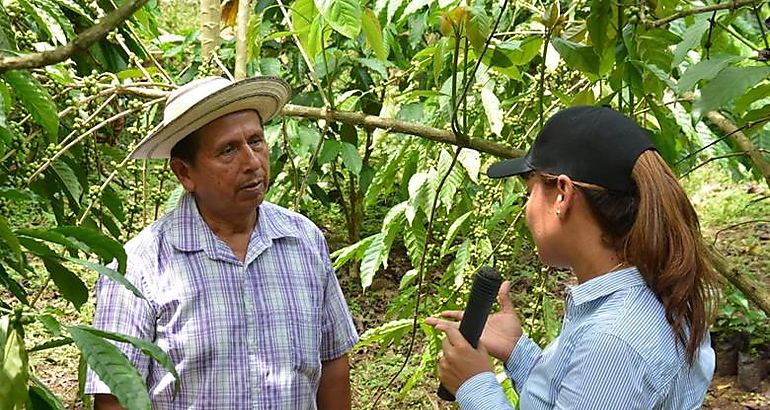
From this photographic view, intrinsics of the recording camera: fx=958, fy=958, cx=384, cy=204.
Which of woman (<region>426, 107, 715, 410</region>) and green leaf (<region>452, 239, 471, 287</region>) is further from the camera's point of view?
green leaf (<region>452, 239, 471, 287</region>)

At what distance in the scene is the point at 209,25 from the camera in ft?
7.07

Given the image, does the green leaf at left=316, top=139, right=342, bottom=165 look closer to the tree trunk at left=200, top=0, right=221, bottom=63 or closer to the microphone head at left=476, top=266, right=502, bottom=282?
the tree trunk at left=200, top=0, right=221, bottom=63

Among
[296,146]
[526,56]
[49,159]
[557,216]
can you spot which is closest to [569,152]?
[557,216]

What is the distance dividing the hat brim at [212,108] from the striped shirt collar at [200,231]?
4.5 inches

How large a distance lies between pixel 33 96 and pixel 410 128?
2.55ft

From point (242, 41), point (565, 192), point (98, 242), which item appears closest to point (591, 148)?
point (565, 192)

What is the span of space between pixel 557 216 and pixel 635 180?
0.12m

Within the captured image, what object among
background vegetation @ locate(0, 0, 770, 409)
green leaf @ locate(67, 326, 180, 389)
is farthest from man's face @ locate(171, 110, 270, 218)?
green leaf @ locate(67, 326, 180, 389)

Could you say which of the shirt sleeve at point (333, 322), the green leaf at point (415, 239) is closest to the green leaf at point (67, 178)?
the shirt sleeve at point (333, 322)

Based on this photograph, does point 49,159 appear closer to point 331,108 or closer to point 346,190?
point 331,108

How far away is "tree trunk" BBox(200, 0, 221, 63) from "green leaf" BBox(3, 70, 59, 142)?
58 centimetres

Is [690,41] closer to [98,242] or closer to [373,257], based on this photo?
[98,242]

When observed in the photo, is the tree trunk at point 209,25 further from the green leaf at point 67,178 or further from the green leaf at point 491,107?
the green leaf at point 491,107

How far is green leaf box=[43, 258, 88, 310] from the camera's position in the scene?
1.36 metres
